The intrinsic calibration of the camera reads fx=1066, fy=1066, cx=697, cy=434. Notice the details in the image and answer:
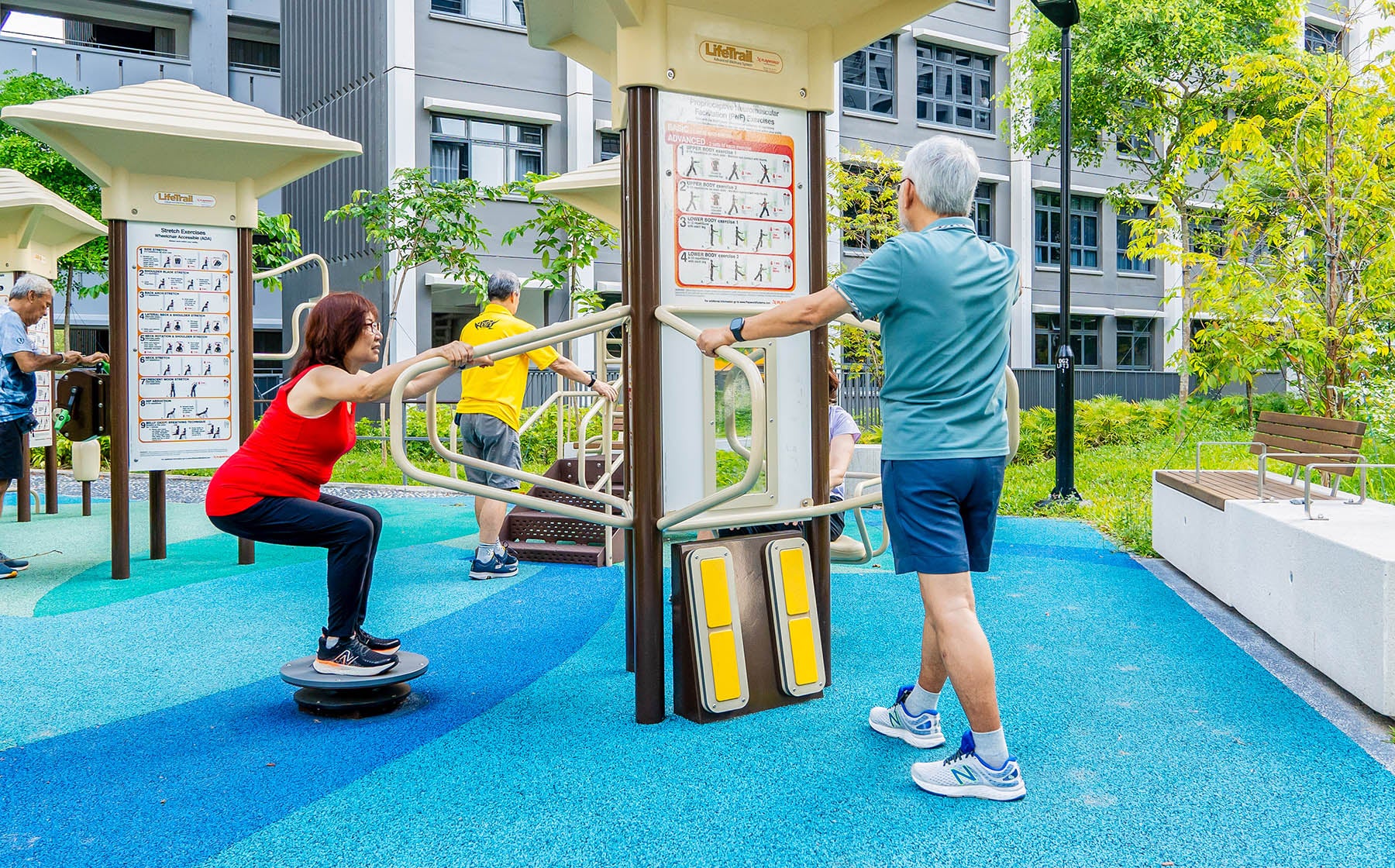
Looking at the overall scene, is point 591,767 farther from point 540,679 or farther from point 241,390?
point 241,390

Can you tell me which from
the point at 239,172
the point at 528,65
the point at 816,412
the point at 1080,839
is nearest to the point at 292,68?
the point at 528,65

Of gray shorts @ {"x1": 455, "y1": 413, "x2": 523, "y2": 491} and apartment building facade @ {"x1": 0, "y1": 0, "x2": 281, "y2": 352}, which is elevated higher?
apartment building facade @ {"x1": 0, "y1": 0, "x2": 281, "y2": 352}

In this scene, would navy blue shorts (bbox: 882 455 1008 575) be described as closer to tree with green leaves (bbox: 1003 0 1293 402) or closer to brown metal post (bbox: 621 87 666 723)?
brown metal post (bbox: 621 87 666 723)

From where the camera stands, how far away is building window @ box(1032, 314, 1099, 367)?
1026 inches

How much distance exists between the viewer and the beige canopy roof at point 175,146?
572 cm

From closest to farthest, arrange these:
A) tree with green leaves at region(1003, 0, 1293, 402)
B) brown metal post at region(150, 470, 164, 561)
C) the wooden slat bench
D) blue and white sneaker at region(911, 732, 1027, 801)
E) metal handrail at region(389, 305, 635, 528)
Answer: blue and white sneaker at region(911, 732, 1027, 801), metal handrail at region(389, 305, 635, 528), the wooden slat bench, brown metal post at region(150, 470, 164, 561), tree with green leaves at region(1003, 0, 1293, 402)

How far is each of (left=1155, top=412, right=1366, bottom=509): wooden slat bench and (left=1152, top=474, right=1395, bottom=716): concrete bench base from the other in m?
0.14

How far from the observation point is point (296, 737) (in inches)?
135

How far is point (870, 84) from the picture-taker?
2388cm

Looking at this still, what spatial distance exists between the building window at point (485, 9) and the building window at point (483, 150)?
1848mm

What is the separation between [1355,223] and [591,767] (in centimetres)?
836

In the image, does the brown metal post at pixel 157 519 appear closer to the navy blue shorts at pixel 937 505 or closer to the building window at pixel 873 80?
the navy blue shorts at pixel 937 505

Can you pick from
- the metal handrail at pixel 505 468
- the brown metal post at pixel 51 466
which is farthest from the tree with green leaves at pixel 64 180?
the metal handrail at pixel 505 468

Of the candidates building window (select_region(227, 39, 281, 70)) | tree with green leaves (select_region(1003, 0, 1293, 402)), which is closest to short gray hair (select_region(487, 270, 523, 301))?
tree with green leaves (select_region(1003, 0, 1293, 402))
